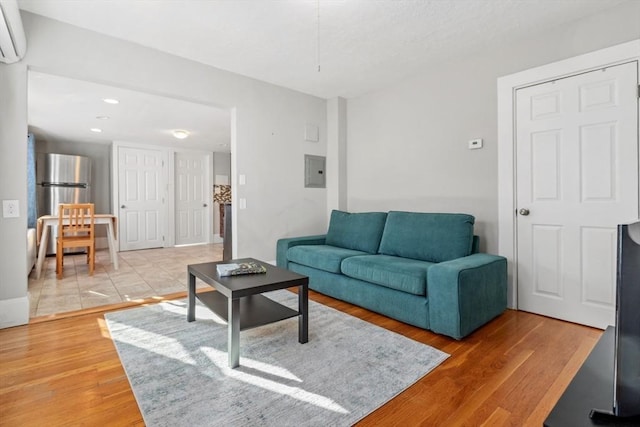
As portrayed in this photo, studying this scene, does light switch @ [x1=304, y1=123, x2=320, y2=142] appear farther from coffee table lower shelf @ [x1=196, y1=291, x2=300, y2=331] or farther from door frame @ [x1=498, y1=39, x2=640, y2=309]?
coffee table lower shelf @ [x1=196, y1=291, x2=300, y2=331]

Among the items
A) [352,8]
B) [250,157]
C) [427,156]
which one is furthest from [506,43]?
[250,157]

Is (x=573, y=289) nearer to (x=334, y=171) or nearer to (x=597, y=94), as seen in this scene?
(x=597, y=94)

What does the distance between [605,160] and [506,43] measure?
1.31m

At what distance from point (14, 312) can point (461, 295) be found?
10.8 feet

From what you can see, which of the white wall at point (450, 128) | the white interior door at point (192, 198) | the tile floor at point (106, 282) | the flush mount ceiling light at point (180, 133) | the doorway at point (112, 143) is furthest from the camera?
the white interior door at point (192, 198)

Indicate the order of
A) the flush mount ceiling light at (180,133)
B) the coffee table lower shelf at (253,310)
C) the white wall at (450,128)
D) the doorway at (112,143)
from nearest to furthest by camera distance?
the coffee table lower shelf at (253,310) < the white wall at (450,128) < the doorway at (112,143) < the flush mount ceiling light at (180,133)

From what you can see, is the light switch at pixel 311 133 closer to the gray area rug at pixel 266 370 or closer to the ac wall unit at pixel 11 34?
the gray area rug at pixel 266 370

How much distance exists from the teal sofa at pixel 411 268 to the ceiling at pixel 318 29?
1.57 m

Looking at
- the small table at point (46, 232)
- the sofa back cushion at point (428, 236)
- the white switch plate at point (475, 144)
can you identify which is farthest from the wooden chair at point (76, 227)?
the white switch plate at point (475, 144)

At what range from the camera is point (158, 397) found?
157 cm

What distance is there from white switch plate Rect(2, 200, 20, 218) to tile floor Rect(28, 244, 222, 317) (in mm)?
872

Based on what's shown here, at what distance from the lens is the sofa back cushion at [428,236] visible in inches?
110

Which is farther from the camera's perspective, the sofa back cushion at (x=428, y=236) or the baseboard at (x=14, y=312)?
the sofa back cushion at (x=428, y=236)

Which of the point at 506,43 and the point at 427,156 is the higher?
the point at 506,43
